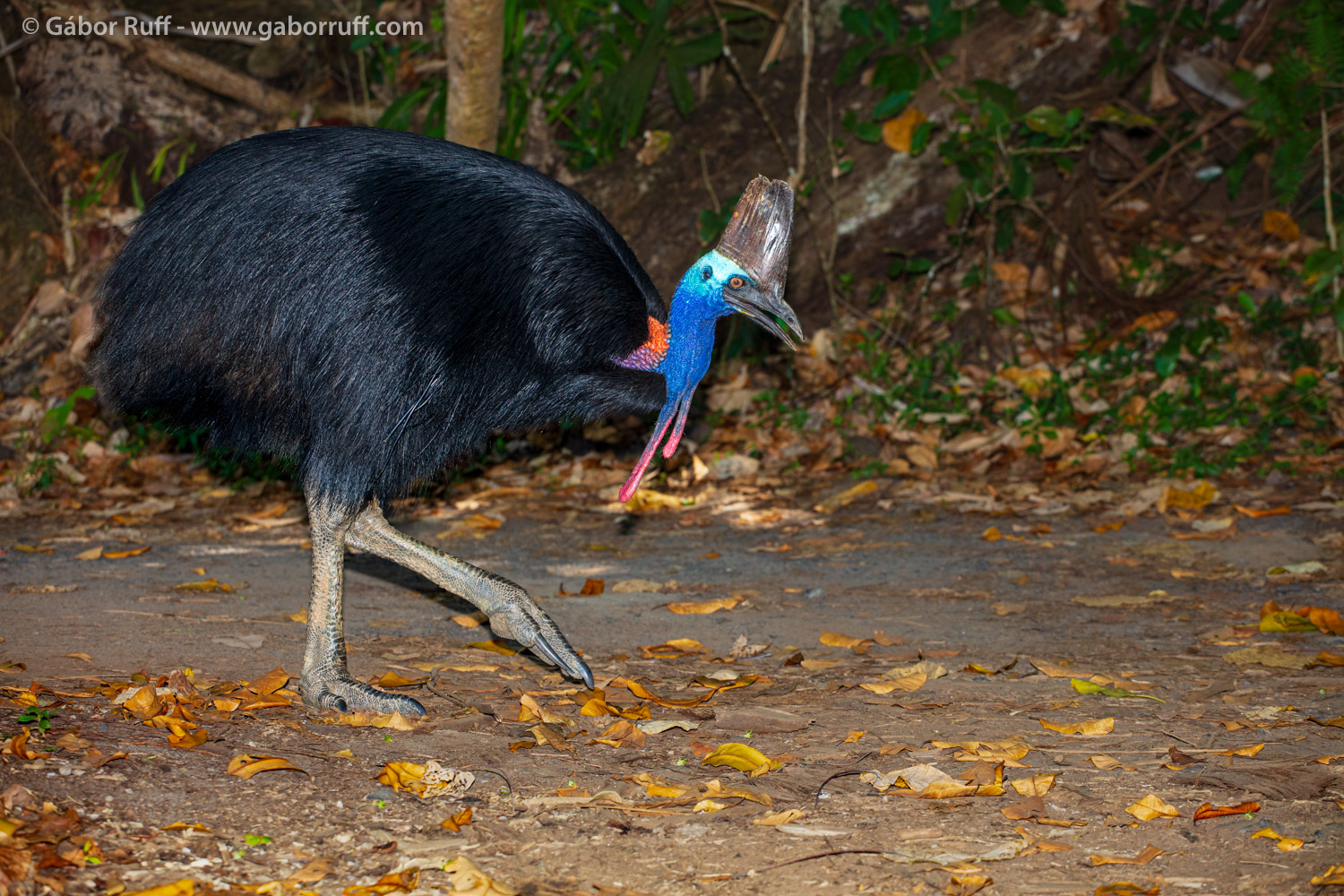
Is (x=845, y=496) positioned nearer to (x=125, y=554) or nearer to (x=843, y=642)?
(x=843, y=642)

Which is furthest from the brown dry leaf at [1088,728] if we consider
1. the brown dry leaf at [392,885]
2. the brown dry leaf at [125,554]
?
the brown dry leaf at [125,554]

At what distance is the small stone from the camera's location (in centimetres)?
300

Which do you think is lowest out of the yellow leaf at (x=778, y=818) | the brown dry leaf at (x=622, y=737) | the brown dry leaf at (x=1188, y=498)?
the brown dry leaf at (x=622, y=737)

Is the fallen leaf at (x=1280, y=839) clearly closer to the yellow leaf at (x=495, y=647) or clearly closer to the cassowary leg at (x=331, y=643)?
the cassowary leg at (x=331, y=643)

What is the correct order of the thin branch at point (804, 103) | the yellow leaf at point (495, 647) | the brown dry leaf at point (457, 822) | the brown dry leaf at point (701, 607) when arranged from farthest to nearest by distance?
the thin branch at point (804, 103) < the brown dry leaf at point (701, 607) < the yellow leaf at point (495, 647) < the brown dry leaf at point (457, 822)

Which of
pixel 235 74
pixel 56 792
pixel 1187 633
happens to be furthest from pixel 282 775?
pixel 235 74

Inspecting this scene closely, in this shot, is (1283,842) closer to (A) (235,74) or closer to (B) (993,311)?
(B) (993,311)

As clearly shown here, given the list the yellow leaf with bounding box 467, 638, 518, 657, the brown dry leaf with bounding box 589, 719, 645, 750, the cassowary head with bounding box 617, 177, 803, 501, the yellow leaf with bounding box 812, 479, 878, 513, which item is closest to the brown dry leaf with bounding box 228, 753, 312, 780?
the brown dry leaf with bounding box 589, 719, 645, 750

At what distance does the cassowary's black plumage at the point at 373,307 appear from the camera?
318 centimetres

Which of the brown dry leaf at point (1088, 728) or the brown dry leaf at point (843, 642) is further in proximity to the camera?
the brown dry leaf at point (843, 642)

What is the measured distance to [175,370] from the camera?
3.36 meters

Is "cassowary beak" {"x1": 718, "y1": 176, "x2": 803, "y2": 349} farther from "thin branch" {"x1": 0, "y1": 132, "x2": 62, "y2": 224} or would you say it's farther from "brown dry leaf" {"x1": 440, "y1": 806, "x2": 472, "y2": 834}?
"thin branch" {"x1": 0, "y1": 132, "x2": 62, "y2": 224}

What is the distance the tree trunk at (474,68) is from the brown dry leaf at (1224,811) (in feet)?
15.5

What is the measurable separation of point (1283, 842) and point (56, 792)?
2265 mm
